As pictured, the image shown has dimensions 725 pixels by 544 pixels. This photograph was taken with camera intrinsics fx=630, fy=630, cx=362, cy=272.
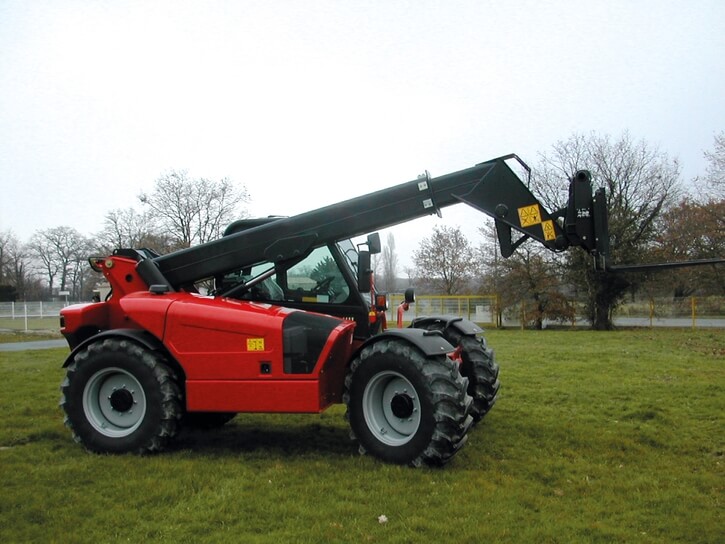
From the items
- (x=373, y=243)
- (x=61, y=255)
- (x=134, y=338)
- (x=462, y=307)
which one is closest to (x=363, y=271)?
(x=373, y=243)

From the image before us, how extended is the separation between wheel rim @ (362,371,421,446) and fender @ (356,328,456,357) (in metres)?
0.35

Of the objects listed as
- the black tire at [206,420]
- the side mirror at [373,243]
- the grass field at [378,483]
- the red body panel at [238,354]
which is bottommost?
the grass field at [378,483]

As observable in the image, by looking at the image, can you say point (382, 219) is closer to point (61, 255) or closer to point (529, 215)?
point (529, 215)

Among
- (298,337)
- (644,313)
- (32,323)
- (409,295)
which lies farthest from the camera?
(32,323)

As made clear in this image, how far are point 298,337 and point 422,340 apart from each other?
1.33m

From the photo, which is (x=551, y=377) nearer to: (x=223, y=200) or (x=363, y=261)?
(x=363, y=261)

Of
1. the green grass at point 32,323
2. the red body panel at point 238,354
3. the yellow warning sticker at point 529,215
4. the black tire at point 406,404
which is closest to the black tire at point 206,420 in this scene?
the red body panel at point 238,354

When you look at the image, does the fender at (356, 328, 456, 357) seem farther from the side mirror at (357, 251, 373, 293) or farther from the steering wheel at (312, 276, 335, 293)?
the steering wheel at (312, 276, 335, 293)

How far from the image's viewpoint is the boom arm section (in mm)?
6738

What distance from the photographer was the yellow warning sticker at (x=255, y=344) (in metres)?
6.67

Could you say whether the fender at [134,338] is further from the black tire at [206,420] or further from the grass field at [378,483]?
the black tire at [206,420]

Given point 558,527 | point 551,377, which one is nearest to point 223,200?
point 551,377

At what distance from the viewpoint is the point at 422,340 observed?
20.6 feet

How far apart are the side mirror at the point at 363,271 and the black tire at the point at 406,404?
965mm
